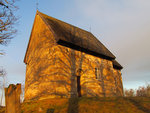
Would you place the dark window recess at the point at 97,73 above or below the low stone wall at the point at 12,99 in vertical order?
above

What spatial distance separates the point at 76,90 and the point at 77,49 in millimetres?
4590

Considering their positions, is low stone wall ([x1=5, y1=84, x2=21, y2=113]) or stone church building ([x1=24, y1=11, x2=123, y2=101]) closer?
low stone wall ([x1=5, y1=84, x2=21, y2=113])

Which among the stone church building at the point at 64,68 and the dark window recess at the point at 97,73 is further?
the dark window recess at the point at 97,73

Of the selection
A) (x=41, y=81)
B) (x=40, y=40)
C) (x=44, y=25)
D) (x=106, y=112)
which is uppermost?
(x=44, y=25)

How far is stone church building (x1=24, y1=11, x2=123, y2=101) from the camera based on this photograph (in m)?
13.0

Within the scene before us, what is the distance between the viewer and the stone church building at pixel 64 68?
1298 cm

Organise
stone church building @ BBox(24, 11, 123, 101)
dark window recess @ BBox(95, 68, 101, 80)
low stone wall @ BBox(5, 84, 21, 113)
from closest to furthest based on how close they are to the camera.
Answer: low stone wall @ BBox(5, 84, 21, 113)
stone church building @ BBox(24, 11, 123, 101)
dark window recess @ BBox(95, 68, 101, 80)

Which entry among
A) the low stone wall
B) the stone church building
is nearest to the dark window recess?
the stone church building

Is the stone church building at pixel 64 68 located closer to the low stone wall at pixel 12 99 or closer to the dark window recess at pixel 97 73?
the dark window recess at pixel 97 73

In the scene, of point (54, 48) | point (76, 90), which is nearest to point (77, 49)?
point (54, 48)

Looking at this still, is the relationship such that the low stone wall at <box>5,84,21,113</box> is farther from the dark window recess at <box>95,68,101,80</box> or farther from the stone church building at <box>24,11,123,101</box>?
the dark window recess at <box>95,68,101,80</box>

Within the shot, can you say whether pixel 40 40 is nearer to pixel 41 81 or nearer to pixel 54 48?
pixel 54 48

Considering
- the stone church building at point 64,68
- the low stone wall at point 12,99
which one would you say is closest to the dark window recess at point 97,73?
the stone church building at point 64,68

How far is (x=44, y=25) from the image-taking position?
16.5 metres
